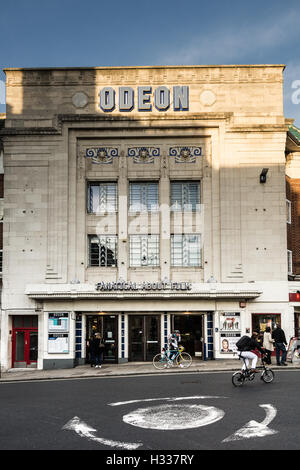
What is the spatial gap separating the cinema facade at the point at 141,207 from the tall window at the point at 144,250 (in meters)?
0.06

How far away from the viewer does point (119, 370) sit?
2323 centimetres

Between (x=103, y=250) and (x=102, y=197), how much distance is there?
293 centimetres

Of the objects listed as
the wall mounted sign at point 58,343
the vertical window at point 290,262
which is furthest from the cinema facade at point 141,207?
the vertical window at point 290,262

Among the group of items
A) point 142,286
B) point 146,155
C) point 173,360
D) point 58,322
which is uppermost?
point 146,155

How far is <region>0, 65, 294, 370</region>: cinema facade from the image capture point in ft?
87.3

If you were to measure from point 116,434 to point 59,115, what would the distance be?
20764 mm

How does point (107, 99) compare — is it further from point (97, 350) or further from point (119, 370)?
point (119, 370)

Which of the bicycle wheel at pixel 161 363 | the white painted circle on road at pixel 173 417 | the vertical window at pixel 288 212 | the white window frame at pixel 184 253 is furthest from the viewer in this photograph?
the vertical window at pixel 288 212

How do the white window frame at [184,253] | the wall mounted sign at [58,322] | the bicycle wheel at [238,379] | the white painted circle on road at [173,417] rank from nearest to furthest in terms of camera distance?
the white painted circle on road at [173,417]
the bicycle wheel at [238,379]
the wall mounted sign at [58,322]
the white window frame at [184,253]

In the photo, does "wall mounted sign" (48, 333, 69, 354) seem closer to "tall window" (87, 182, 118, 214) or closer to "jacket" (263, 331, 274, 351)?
"tall window" (87, 182, 118, 214)

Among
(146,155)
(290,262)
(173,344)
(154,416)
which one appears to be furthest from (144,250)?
(154,416)

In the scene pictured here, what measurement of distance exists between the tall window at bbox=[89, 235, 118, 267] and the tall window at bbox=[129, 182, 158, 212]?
208 cm

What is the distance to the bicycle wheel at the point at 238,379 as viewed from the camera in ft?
54.1

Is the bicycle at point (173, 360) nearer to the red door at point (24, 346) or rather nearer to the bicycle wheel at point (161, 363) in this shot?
the bicycle wheel at point (161, 363)
